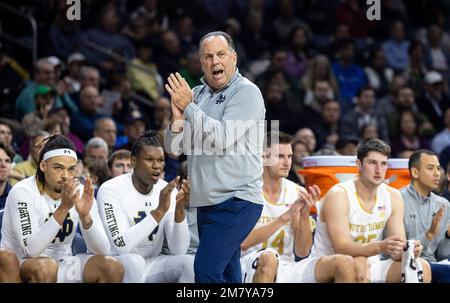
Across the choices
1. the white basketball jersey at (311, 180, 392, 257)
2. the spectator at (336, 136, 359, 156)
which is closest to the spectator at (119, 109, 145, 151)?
the spectator at (336, 136, 359, 156)

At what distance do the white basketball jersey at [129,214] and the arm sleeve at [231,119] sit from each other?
5.11 ft

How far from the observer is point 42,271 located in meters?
6.95

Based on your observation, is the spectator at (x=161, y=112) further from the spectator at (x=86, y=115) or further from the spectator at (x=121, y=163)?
the spectator at (x=121, y=163)

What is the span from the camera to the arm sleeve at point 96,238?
23.9ft

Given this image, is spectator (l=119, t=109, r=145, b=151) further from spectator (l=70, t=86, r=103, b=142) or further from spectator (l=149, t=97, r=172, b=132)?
spectator (l=70, t=86, r=103, b=142)

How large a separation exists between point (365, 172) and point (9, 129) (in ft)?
12.2

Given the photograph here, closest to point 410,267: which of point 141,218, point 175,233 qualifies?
point 175,233

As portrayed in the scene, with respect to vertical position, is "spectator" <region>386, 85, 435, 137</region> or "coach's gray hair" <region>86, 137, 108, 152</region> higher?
"spectator" <region>386, 85, 435, 137</region>

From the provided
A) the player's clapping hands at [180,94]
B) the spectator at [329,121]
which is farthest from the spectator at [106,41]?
the player's clapping hands at [180,94]

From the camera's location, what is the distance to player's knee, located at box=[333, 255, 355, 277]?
7.07 meters

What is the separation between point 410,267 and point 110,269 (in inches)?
82.2

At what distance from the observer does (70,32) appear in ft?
41.9

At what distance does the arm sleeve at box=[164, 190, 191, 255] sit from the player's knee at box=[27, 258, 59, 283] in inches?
39.1
